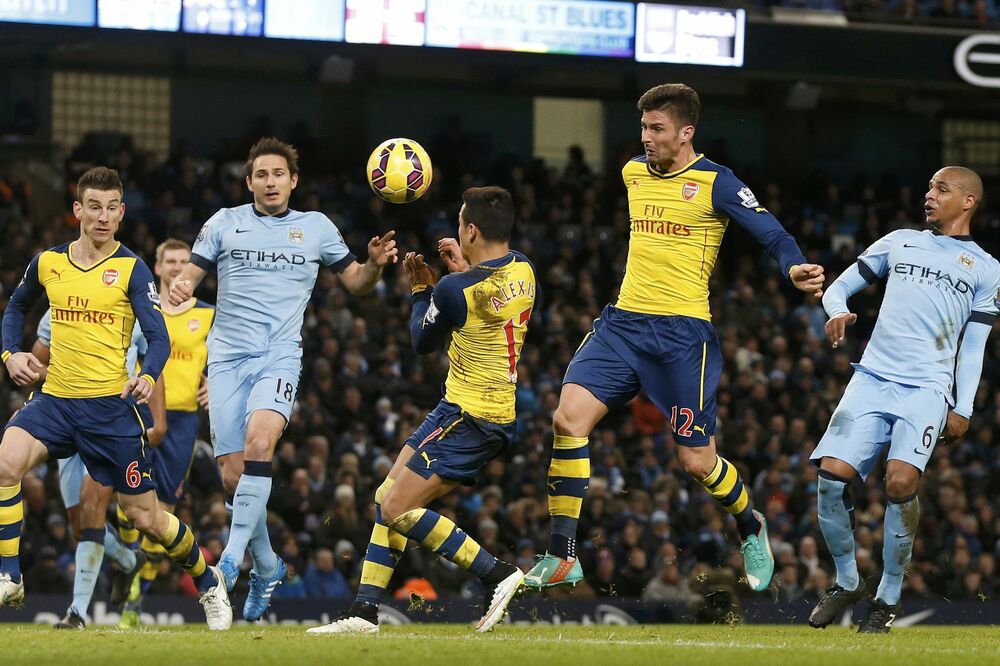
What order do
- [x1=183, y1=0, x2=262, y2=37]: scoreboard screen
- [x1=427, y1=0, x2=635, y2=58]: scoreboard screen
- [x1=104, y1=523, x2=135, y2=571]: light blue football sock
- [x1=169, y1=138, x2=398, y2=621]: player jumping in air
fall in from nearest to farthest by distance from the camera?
[x1=169, y1=138, x2=398, y2=621]: player jumping in air → [x1=104, y1=523, x2=135, y2=571]: light blue football sock → [x1=183, y1=0, x2=262, y2=37]: scoreboard screen → [x1=427, y1=0, x2=635, y2=58]: scoreboard screen

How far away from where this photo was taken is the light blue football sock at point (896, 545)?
29.4 ft

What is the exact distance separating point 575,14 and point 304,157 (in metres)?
5.61

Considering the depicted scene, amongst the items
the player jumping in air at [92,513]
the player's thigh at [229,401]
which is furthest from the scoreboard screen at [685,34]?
the player's thigh at [229,401]

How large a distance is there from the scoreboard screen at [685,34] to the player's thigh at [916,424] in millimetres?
11582

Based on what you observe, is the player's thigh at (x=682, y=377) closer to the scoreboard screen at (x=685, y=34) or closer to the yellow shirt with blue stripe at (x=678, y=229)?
the yellow shirt with blue stripe at (x=678, y=229)

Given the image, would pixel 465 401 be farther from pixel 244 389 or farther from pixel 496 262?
pixel 244 389

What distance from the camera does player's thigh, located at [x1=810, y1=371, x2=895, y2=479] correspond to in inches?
351

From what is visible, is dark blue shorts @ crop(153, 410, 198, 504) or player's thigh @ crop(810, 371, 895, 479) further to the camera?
dark blue shorts @ crop(153, 410, 198, 504)

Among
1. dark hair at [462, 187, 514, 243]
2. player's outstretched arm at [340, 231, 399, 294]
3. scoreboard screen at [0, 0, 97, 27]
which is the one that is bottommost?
player's outstretched arm at [340, 231, 399, 294]

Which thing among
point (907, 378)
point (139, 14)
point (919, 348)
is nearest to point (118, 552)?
point (907, 378)

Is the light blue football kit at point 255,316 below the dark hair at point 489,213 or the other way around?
below

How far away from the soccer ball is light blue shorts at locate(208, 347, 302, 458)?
3.88 feet

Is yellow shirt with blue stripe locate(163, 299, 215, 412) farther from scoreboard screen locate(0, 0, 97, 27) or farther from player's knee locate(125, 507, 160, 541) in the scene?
scoreboard screen locate(0, 0, 97, 27)

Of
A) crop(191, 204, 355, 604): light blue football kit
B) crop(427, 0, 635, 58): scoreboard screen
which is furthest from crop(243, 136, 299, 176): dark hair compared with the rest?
crop(427, 0, 635, 58): scoreboard screen
